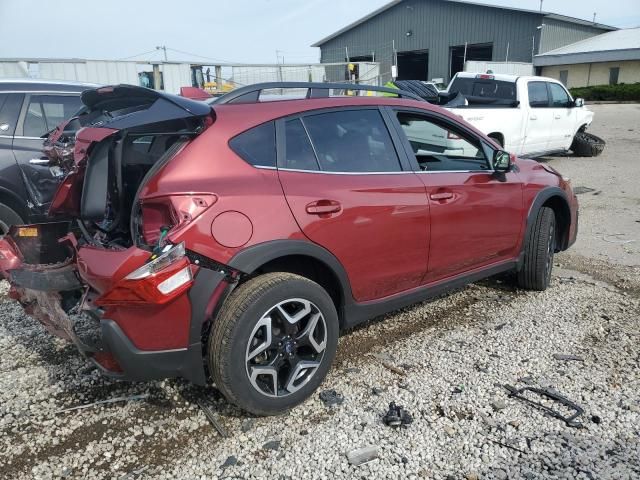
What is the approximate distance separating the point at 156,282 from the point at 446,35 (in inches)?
1592

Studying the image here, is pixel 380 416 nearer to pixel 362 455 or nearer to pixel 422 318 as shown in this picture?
pixel 362 455

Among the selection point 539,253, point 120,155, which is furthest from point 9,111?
point 539,253

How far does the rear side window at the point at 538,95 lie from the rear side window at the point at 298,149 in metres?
9.19

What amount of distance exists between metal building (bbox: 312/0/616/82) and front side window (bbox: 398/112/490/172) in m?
29.5

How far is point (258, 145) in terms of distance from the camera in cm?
279

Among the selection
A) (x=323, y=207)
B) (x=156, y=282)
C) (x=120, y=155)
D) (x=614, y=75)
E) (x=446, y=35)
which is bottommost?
(x=156, y=282)

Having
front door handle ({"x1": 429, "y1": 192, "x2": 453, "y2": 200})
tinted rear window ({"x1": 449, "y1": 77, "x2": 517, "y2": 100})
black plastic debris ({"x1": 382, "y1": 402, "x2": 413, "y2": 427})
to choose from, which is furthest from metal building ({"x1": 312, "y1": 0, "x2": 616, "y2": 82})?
black plastic debris ({"x1": 382, "y1": 402, "x2": 413, "y2": 427})

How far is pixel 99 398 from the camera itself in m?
3.01

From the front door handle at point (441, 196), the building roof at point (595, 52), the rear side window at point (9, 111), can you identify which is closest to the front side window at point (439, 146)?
the front door handle at point (441, 196)

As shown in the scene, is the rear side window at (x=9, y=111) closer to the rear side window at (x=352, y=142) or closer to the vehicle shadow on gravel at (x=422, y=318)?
the rear side window at (x=352, y=142)

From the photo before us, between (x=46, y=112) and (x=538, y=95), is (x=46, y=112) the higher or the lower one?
the lower one

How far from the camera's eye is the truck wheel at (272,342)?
2.54 meters

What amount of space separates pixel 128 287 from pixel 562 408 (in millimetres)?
2424

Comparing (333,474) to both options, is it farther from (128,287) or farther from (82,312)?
(82,312)
